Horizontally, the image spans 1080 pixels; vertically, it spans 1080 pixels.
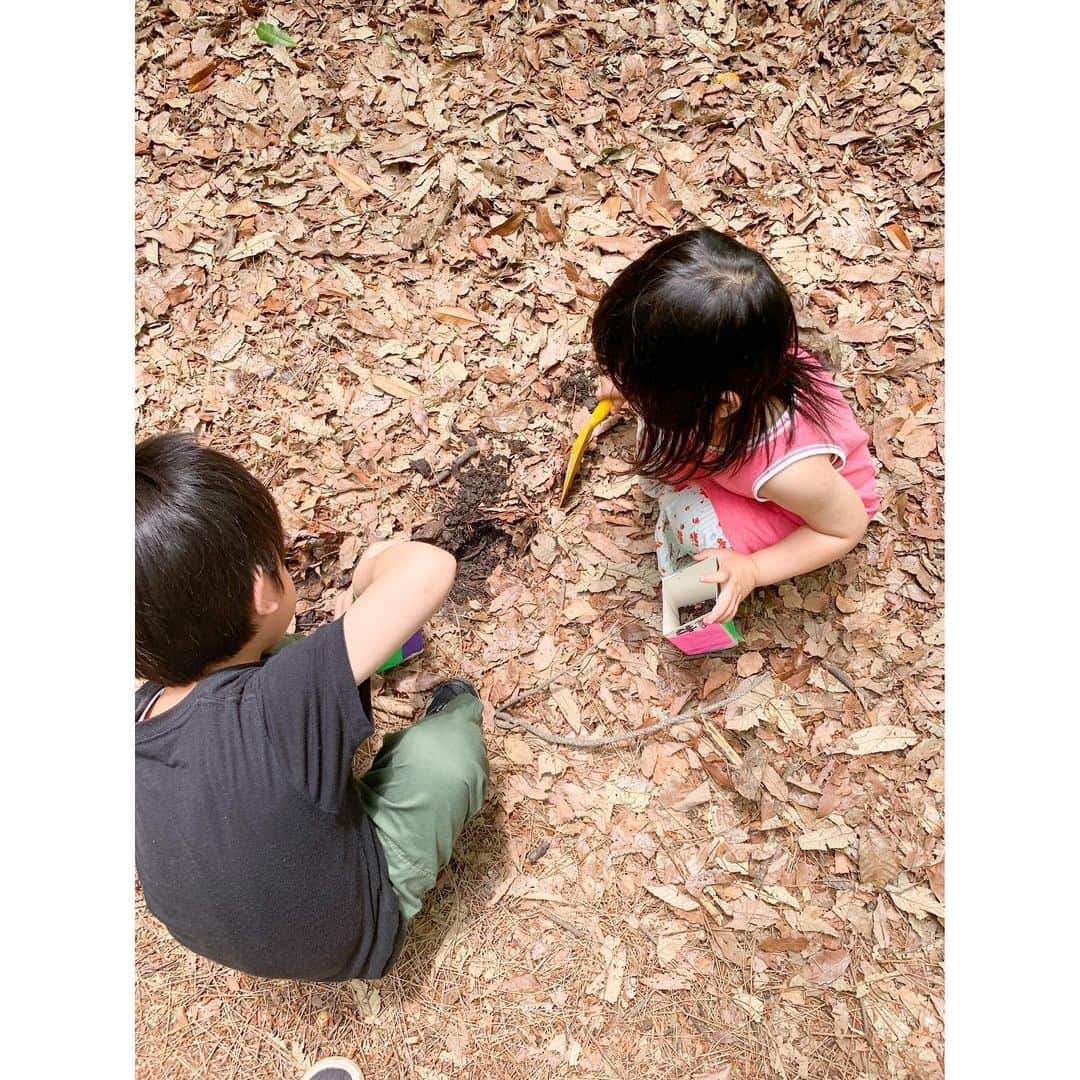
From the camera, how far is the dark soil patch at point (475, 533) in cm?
183

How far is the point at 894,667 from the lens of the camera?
172 centimetres

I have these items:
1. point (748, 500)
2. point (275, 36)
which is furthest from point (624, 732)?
point (275, 36)

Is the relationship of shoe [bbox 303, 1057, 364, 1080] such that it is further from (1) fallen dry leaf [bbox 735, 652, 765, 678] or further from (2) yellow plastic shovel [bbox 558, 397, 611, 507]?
(2) yellow plastic shovel [bbox 558, 397, 611, 507]

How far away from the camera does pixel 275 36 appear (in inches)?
77.8

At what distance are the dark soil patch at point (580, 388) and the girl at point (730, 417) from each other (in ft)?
0.24

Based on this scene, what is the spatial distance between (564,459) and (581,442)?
2.9 inches

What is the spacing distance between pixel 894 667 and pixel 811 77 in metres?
1.39

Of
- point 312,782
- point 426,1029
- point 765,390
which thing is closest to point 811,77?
point 765,390

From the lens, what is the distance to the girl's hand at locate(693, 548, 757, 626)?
1.52 m

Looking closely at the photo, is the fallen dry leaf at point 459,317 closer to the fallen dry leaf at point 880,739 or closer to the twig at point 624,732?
the twig at point 624,732

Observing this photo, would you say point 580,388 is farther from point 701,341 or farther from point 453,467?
point 701,341

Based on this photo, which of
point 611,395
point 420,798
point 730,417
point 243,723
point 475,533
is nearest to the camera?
point 243,723

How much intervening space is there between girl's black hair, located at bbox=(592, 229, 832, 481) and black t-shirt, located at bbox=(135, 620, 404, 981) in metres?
0.63

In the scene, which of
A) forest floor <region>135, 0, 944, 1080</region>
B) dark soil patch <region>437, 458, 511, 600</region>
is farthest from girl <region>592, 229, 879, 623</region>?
dark soil patch <region>437, 458, 511, 600</region>
